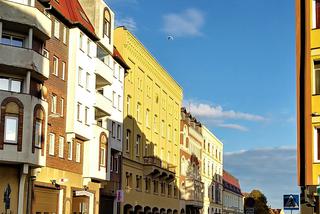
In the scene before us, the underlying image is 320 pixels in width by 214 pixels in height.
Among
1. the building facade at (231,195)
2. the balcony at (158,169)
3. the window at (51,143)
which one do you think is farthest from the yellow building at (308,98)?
the building facade at (231,195)

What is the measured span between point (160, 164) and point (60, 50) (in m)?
29.6

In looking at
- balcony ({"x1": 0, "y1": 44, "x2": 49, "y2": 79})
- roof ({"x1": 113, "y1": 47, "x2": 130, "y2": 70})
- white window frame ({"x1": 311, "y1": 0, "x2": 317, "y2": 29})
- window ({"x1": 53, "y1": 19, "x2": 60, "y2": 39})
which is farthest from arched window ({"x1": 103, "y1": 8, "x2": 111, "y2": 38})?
white window frame ({"x1": 311, "y1": 0, "x2": 317, "y2": 29})

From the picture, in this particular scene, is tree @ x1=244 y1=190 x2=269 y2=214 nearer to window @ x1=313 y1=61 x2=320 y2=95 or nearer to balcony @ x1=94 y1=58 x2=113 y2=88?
balcony @ x1=94 y1=58 x2=113 y2=88

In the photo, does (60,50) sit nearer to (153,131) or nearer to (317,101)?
(317,101)

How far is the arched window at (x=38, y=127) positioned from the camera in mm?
35531

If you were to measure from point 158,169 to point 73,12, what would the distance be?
1052 inches

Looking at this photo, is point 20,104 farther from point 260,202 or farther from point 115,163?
point 260,202

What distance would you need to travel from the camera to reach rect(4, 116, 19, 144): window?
1358 inches

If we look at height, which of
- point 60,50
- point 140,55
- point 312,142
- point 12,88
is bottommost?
point 312,142

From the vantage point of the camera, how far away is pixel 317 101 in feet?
84.5

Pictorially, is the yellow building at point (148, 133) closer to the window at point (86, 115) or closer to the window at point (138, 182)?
the window at point (138, 182)

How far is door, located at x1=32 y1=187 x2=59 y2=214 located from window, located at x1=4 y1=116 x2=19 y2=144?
162 inches

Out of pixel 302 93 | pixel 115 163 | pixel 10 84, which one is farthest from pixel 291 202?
pixel 115 163

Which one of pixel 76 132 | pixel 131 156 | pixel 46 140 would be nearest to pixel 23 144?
pixel 46 140
